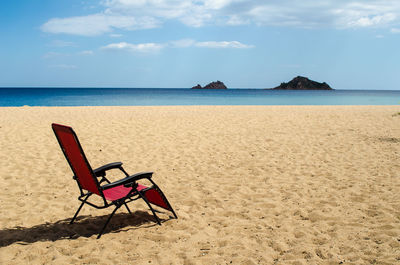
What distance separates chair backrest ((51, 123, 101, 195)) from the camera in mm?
3316

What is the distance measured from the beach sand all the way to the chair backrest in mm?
576

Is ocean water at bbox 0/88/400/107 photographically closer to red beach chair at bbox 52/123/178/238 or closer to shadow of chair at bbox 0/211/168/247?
shadow of chair at bbox 0/211/168/247

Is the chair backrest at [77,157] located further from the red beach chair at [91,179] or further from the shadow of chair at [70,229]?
the shadow of chair at [70,229]

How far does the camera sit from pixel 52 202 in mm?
4602

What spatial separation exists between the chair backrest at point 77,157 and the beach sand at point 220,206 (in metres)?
0.58

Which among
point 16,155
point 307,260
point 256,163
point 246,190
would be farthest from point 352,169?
point 16,155

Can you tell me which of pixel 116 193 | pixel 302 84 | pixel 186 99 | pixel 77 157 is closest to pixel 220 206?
pixel 116 193

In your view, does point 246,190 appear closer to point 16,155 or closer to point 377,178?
point 377,178

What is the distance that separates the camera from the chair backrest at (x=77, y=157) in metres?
3.32

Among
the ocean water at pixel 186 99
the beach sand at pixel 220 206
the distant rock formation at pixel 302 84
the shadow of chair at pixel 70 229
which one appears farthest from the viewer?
the distant rock formation at pixel 302 84

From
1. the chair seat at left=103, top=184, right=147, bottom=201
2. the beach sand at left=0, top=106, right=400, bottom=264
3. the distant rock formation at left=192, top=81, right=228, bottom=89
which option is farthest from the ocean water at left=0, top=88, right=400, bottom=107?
the distant rock formation at left=192, top=81, right=228, bottom=89

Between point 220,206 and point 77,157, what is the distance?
1.96 metres

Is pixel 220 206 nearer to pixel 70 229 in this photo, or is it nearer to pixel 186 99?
pixel 70 229

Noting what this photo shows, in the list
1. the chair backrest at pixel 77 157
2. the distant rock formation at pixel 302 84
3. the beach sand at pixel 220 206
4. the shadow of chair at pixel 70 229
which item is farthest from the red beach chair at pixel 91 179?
the distant rock formation at pixel 302 84
